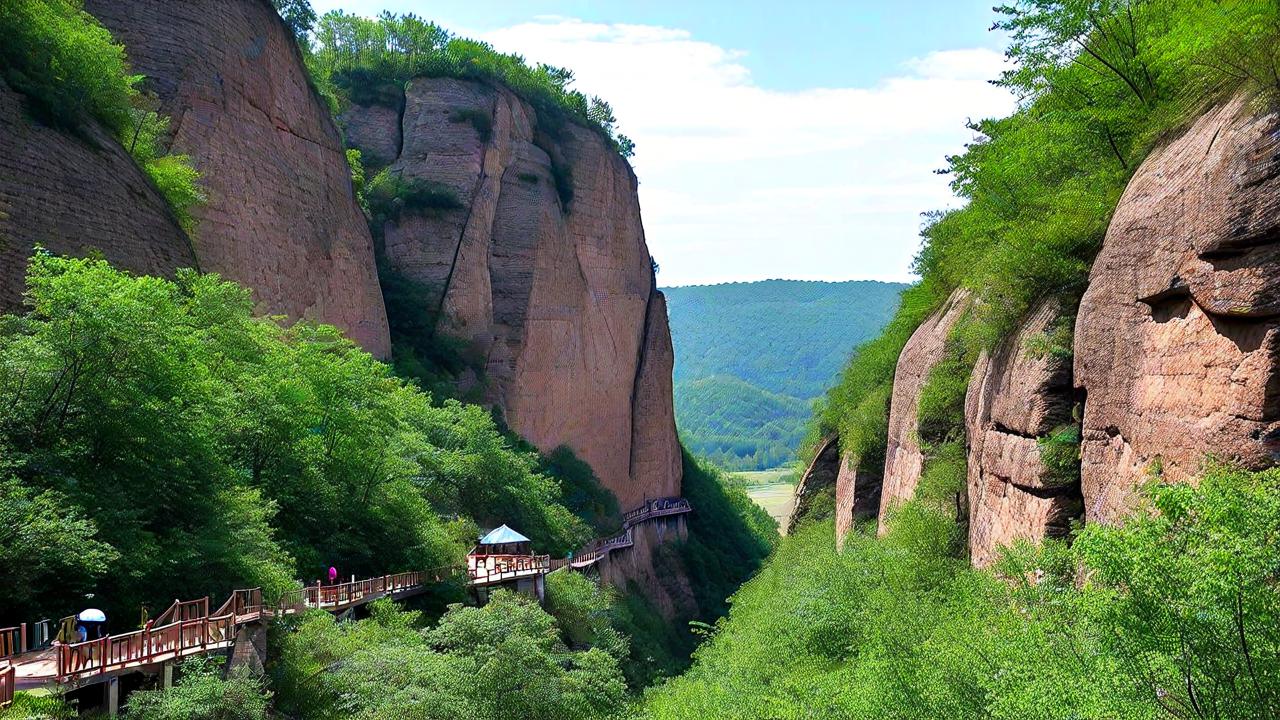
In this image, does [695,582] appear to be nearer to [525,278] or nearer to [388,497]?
[525,278]

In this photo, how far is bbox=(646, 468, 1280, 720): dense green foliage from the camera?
8195 mm

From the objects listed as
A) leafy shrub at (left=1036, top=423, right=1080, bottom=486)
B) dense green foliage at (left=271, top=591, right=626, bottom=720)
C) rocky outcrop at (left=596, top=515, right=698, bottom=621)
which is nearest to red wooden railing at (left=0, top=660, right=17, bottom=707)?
dense green foliage at (left=271, top=591, right=626, bottom=720)

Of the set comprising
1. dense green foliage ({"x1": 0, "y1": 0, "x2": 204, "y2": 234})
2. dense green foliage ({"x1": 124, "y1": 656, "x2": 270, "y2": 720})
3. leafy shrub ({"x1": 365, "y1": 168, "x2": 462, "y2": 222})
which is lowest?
dense green foliage ({"x1": 124, "y1": 656, "x2": 270, "y2": 720})

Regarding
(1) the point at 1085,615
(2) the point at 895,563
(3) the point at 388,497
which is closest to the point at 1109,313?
(1) the point at 1085,615

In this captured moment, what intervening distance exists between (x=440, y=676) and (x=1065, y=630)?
1081cm

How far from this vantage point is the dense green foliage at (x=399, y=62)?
192 ft

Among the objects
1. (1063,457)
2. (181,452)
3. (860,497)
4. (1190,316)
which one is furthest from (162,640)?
(860,497)

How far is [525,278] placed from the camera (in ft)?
187

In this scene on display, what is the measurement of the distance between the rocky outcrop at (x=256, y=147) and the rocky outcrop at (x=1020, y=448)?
906 inches

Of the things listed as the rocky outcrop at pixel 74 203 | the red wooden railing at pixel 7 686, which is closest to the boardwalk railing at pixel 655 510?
the rocky outcrop at pixel 74 203

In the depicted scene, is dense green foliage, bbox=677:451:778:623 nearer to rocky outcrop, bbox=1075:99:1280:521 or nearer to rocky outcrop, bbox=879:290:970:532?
rocky outcrop, bbox=879:290:970:532

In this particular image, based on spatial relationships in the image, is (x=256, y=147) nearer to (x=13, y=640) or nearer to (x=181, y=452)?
(x=181, y=452)

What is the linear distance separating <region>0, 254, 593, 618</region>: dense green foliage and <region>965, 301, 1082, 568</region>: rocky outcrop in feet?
40.2

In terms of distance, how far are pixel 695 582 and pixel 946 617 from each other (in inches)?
1922
